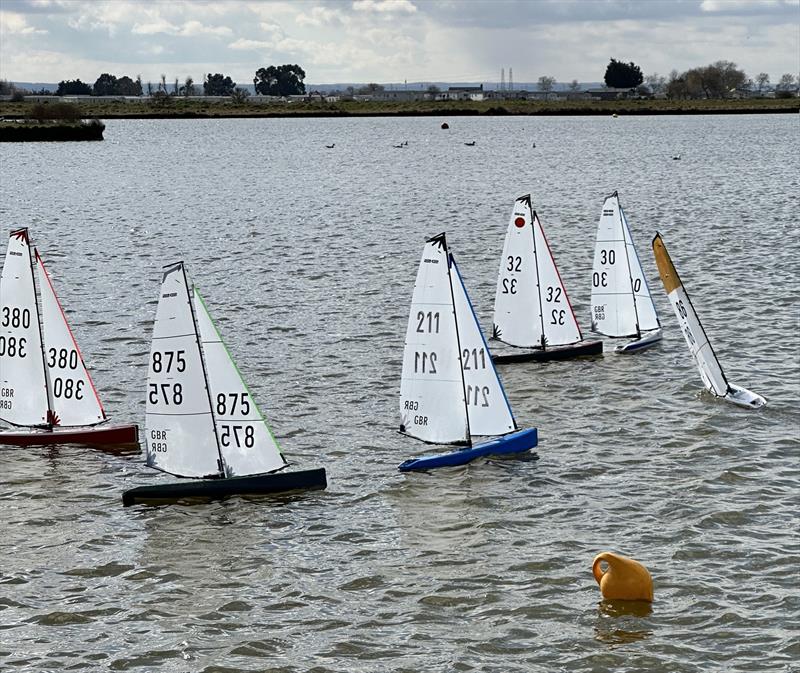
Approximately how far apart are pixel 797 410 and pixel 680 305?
3.77m

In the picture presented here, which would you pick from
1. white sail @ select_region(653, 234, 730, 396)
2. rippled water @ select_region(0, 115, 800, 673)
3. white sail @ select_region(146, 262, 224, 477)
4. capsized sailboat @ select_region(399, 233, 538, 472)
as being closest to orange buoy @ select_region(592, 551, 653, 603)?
rippled water @ select_region(0, 115, 800, 673)

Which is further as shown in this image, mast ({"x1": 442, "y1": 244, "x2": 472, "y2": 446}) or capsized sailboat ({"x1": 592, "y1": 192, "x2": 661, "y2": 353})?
capsized sailboat ({"x1": 592, "y1": 192, "x2": 661, "y2": 353})

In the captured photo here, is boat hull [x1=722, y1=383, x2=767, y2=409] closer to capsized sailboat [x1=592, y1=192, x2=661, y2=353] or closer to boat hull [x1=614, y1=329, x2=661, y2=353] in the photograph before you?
boat hull [x1=614, y1=329, x2=661, y2=353]

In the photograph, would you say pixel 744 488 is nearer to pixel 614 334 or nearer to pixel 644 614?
pixel 644 614

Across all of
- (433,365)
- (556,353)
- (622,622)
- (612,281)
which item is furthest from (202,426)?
(612,281)

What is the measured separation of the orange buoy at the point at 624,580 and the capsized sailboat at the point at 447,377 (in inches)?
246

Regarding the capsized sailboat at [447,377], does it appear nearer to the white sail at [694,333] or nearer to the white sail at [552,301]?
the white sail at [694,333]

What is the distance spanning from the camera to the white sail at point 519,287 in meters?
31.3

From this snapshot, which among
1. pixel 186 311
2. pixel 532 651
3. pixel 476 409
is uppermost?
pixel 186 311

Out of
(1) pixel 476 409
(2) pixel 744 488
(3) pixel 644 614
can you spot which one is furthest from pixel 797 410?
(3) pixel 644 614

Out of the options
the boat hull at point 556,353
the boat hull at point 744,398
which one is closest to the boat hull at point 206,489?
the boat hull at point 556,353

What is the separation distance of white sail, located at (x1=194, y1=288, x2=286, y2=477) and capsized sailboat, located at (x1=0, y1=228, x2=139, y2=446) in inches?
170

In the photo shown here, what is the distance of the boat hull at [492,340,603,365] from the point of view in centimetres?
3192

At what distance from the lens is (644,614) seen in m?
17.0
